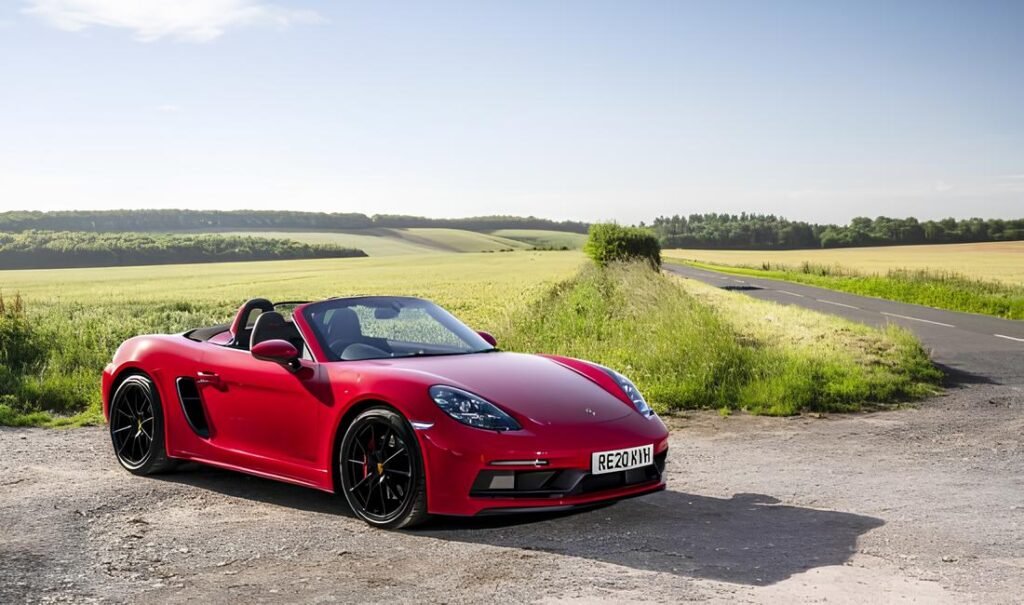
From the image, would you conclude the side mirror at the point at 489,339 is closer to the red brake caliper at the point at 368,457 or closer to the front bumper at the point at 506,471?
the red brake caliper at the point at 368,457

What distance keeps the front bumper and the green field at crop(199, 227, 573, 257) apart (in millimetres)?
107151

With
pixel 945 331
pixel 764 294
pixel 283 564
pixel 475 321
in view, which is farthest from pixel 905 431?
pixel 764 294

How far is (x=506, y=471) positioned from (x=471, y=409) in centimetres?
43

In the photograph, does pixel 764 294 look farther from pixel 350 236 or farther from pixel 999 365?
pixel 350 236

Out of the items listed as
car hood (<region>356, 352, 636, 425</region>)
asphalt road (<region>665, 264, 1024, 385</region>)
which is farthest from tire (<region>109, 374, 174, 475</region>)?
asphalt road (<region>665, 264, 1024, 385</region>)

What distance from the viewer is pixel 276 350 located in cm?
662

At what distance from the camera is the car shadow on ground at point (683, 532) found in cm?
547

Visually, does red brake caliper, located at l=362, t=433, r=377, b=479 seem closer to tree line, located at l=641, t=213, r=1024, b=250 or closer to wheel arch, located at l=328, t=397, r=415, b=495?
wheel arch, located at l=328, t=397, r=415, b=495

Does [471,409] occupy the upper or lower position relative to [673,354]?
upper

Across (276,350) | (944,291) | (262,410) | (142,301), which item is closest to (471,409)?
(276,350)

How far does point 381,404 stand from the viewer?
6211 millimetres

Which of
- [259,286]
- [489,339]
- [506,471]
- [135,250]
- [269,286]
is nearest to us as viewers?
[506,471]

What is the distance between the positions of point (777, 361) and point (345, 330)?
25.0 ft

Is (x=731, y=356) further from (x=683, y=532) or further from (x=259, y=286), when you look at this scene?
(x=259, y=286)
